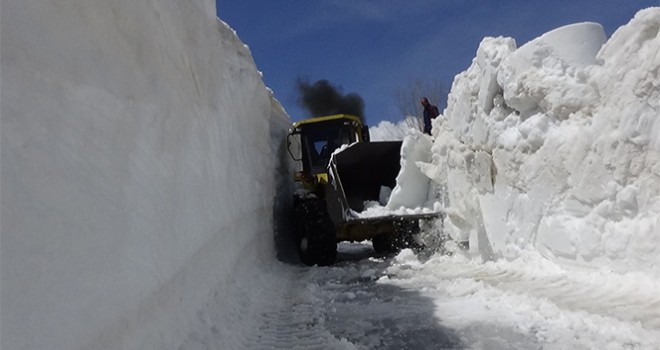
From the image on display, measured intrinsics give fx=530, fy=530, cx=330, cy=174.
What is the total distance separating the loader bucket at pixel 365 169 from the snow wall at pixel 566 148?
2078 mm

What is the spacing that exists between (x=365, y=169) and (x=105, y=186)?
23.1 ft

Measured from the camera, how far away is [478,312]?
4.18m

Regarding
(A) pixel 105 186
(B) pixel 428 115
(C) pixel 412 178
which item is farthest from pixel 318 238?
(A) pixel 105 186

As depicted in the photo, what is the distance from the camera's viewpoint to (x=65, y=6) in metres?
2.23

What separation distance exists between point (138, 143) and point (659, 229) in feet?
11.4

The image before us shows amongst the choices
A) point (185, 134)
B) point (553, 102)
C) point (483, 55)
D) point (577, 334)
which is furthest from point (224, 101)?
point (577, 334)

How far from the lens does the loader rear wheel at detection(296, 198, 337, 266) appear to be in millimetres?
8578

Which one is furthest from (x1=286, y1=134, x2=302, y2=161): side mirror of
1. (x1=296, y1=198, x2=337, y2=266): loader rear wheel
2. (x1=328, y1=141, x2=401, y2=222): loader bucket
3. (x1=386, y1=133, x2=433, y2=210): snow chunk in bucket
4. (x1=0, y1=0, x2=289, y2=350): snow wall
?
(x1=0, y1=0, x2=289, y2=350): snow wall

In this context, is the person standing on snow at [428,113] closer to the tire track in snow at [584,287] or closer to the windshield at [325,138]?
the windshield at [325,138]

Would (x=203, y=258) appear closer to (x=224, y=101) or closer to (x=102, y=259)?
(x=102, y=259)

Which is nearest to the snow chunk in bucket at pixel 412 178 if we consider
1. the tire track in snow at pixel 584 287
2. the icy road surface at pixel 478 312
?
the icy road surface at pixel 478 312

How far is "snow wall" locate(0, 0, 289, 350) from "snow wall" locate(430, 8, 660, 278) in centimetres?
295

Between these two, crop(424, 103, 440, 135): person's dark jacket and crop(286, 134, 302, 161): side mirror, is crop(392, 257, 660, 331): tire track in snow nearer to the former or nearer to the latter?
crop(286, 134, 302, 161): side mirror

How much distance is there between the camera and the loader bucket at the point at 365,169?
8891mm
